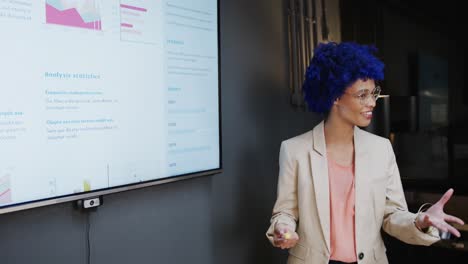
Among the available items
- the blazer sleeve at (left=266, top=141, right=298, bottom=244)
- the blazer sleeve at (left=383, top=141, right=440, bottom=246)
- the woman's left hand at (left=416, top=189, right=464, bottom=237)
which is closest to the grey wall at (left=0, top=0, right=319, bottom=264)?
the blazer sleeve at (left=266, top=141, right=298, bottom=244)

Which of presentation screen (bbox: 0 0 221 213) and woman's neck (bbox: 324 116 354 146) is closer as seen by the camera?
presentation screen (bbox: 0 0 221 213)

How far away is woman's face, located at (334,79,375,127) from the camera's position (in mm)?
1718

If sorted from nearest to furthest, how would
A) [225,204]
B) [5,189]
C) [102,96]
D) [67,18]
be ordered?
[5,189]
[67,18]
[102,96]
[225,204]

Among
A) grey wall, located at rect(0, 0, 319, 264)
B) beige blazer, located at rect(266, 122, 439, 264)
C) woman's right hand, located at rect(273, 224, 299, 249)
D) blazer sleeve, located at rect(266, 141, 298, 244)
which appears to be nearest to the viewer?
grey wall, located at rect(0, 0, 319, 264)

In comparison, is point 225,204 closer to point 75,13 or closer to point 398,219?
point 398,219

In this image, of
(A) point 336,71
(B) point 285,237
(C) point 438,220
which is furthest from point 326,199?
(A) point 336,71

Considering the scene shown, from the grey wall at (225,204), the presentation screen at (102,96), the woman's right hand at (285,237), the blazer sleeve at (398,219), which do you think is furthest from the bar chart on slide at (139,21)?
the blazer sleeve at (398,219)

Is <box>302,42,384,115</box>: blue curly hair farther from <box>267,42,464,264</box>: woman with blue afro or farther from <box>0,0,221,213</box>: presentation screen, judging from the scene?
<box>0,0,221,213</box>: presentation screen

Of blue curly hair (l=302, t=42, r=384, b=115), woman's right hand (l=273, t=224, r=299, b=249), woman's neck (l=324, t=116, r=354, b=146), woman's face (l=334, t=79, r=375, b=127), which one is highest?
blue curly hair (l=302, t=42, r=384, b=115)

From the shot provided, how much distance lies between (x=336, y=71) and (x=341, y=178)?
1.49 feet

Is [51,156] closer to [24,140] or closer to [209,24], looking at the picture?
[24,140]

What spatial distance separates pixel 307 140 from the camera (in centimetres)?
181

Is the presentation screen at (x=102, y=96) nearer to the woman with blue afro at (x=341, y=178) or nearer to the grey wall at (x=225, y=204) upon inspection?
the grey wall at (x=225, y=204)

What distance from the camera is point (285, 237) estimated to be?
5.08ft
